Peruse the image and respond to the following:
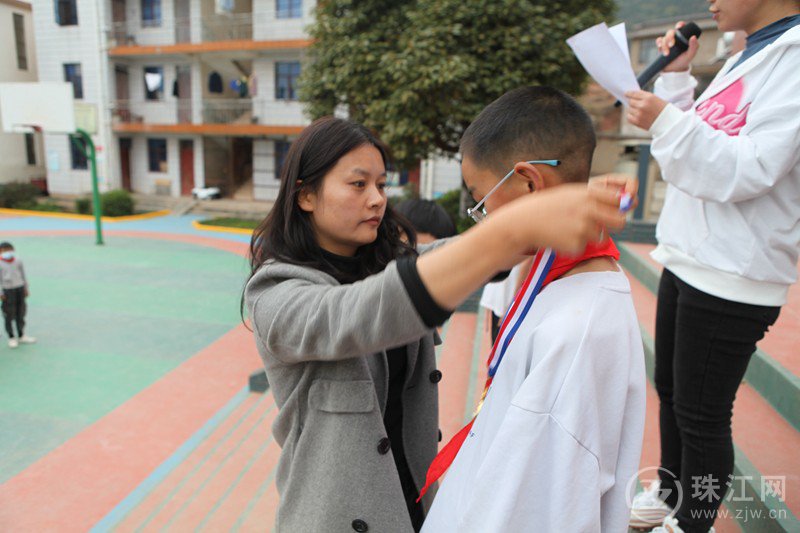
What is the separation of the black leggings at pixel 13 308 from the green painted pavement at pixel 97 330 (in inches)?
8.2

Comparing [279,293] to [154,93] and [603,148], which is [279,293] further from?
[154,93]

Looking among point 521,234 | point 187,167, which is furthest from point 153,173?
point 521,234

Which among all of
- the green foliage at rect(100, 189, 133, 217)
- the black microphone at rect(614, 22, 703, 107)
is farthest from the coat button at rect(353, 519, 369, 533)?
the green foliage at rect(100, 189, 133, 217)

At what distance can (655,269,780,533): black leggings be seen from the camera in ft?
4.53

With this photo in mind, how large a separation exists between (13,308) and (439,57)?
5839mm

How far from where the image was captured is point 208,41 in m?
16.3

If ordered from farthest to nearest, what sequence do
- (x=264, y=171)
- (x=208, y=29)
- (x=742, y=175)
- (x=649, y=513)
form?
(x=264, y=171)
(x=208, y=29)
(x=649, y=513)
(x=742, y=175)

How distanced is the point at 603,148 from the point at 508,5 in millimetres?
9716

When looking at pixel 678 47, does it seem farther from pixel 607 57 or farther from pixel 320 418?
pixel 320 418

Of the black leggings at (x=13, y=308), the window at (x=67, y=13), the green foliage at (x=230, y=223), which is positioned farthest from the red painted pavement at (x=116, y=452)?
the window at (x=67, y=13)

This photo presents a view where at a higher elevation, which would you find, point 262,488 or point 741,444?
point 741,444

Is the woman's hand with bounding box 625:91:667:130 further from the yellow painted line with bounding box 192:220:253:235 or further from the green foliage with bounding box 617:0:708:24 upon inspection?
the green foliage with bounding box 617:0:708:24

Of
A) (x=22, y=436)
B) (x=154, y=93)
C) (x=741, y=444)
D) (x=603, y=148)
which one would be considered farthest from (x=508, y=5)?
(x=154, y=93)

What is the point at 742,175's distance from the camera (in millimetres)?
1180
